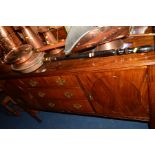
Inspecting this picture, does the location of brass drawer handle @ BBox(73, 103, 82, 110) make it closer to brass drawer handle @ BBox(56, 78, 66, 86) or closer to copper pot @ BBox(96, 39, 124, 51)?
brass drawer handle @ BBox(56, 78, 66, 86)

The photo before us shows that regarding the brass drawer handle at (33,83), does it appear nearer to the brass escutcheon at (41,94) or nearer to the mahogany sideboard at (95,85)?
the mahogany sideboard at (95,85)

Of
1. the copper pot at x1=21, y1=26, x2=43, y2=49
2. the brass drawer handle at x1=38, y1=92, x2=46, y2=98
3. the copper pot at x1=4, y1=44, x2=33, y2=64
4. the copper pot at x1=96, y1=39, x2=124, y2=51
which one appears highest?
the copper pot at x1=21, y1=26, x2=43, y2=49

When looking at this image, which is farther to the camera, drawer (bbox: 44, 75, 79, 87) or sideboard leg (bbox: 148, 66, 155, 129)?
drawer (bbox: 44, 75, 79, 87)

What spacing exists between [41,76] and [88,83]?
17.8 inches

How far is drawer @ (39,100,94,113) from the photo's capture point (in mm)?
1710

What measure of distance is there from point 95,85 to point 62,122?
108 centimetres

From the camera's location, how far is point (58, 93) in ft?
5.54

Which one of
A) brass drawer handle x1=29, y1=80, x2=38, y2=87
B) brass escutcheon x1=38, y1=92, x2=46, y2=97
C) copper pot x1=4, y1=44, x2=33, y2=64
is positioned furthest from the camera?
brass escutcheon x1=38, y1=92, x2=46, y2=97

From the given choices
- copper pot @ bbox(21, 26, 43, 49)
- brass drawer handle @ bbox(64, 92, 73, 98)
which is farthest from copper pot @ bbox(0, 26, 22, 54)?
brass drawer handle @ bbox(64, 92, 73, 98)

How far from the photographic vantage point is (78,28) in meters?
1.14

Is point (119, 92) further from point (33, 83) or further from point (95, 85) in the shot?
point (33, 83)

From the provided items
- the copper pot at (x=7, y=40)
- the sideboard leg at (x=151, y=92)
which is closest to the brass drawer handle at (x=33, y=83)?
the copper pot at (x=7, y=40)

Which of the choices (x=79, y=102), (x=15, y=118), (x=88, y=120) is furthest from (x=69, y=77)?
(x=15, y=118)
